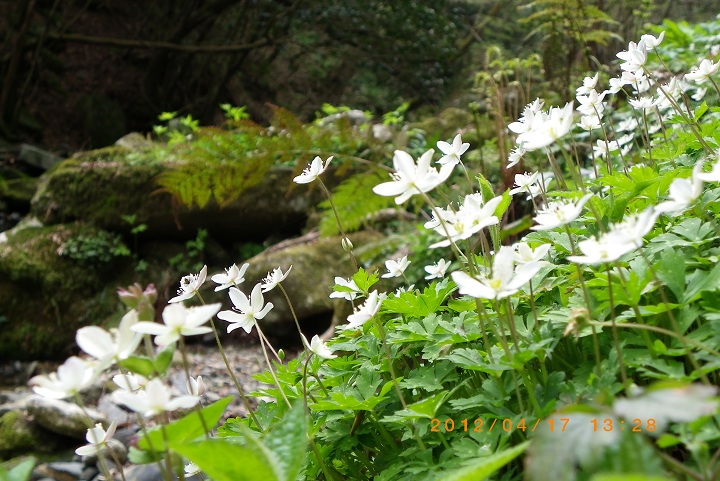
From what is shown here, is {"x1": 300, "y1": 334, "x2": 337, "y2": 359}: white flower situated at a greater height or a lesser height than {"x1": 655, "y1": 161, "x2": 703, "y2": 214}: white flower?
lesser

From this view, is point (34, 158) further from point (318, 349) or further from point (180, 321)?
point (180, 321)

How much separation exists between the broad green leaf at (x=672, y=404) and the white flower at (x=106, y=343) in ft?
1.69

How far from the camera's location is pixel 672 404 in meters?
0.46

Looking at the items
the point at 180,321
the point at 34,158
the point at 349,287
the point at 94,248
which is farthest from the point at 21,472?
the point at 34,158

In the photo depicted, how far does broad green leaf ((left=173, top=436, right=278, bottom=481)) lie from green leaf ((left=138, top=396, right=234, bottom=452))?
0.11 ft

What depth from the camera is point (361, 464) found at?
0.92m

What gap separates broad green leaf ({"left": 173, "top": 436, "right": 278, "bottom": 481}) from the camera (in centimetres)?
58

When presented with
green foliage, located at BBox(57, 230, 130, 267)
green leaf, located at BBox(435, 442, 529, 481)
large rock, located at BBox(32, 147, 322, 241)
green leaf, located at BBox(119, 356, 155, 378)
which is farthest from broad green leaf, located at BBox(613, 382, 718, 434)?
green foliage, located at BBox(57, 230, 130, 267)

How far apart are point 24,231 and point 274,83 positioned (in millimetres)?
5338

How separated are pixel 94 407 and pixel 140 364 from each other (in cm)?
373

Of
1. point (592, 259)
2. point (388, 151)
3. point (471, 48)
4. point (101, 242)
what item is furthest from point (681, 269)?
point (471, 48)

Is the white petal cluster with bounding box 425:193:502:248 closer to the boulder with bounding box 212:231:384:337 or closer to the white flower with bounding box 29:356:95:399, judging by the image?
the white flower with bounding box 29:356:95:399
